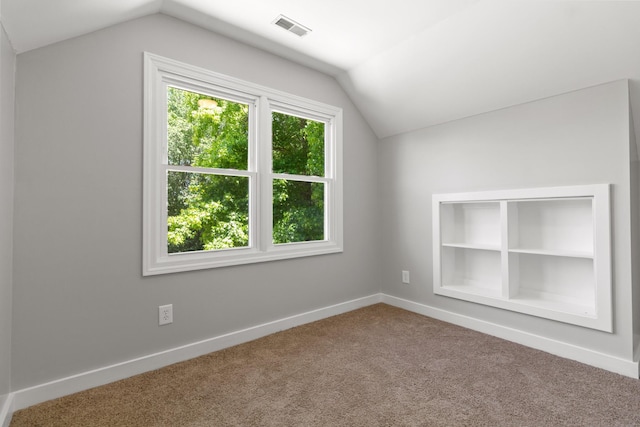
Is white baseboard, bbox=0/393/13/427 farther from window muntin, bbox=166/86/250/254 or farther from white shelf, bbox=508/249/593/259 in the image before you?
white shelf, bbox=508/249/593/259

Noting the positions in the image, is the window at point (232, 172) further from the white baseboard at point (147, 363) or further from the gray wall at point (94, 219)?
the white baseboard at point (147, 363)

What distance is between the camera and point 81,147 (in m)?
1.85

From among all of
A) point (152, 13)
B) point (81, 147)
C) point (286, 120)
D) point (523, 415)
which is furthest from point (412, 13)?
point (523, 415)

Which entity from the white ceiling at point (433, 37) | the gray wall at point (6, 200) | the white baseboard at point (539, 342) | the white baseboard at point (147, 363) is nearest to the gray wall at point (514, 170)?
the white baseboard at point (539, 342)

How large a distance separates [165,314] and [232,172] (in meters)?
1.12

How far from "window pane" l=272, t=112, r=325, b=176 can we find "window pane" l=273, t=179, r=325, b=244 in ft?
0.45

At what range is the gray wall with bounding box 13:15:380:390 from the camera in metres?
1.71

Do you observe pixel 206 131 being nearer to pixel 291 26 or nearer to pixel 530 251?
pixel 291 26

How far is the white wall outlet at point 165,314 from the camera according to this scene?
212 cm

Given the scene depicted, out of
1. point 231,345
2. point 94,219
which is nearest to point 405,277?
point 231,345

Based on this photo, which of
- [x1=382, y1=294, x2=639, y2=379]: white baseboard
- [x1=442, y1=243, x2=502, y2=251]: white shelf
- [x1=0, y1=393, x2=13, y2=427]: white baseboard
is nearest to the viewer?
[x1=0, y1=393, x2=13, y2=427]: white baseboard

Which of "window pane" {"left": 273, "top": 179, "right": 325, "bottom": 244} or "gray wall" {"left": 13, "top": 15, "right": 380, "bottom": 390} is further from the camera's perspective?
"window pane" {"left": 273, "top": 179, "right": 325, "bottom": 244}

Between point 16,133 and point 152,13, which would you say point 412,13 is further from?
point 16,133

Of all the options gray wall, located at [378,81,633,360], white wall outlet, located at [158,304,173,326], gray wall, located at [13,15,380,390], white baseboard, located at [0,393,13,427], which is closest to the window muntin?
gray wall, located at [13,15,380,390]
